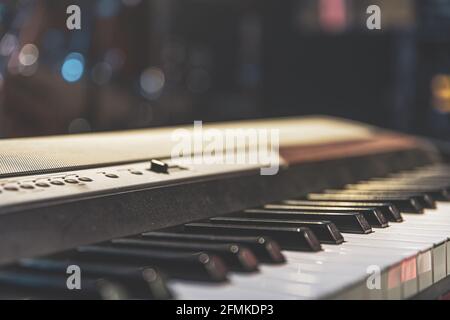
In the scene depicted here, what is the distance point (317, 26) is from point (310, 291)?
4.91 m

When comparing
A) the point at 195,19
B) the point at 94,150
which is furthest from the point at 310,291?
the point at 195,19

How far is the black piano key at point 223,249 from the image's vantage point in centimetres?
100

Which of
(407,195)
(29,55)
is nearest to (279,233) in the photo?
(407,195)

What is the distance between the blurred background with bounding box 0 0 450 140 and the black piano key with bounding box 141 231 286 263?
2.54m

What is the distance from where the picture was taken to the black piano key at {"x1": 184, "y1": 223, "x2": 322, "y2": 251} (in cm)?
118

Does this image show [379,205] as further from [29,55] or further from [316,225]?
[29,55]

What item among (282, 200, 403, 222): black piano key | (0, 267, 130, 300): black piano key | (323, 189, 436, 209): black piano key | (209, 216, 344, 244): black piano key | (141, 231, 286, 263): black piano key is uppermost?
(0, 267, 130, 300): black piano key

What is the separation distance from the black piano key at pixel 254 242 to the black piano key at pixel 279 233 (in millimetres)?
70

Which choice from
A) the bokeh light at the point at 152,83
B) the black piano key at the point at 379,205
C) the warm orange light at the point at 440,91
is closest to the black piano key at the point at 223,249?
the black piano key at the point at 379,205

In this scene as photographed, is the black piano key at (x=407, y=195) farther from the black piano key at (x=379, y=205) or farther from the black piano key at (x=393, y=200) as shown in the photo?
the black piano key at (x=379, y=205)

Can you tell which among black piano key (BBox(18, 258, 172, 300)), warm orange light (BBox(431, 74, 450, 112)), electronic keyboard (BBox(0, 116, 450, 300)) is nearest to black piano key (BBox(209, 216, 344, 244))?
electronic keyboard (BBox(0, 116, 450, 300))

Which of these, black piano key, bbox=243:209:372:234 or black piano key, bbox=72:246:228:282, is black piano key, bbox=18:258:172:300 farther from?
black piano key, bbox=243:209:372:234

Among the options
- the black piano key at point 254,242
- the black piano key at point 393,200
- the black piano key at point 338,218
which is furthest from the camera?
the black piano key at point 393,200
